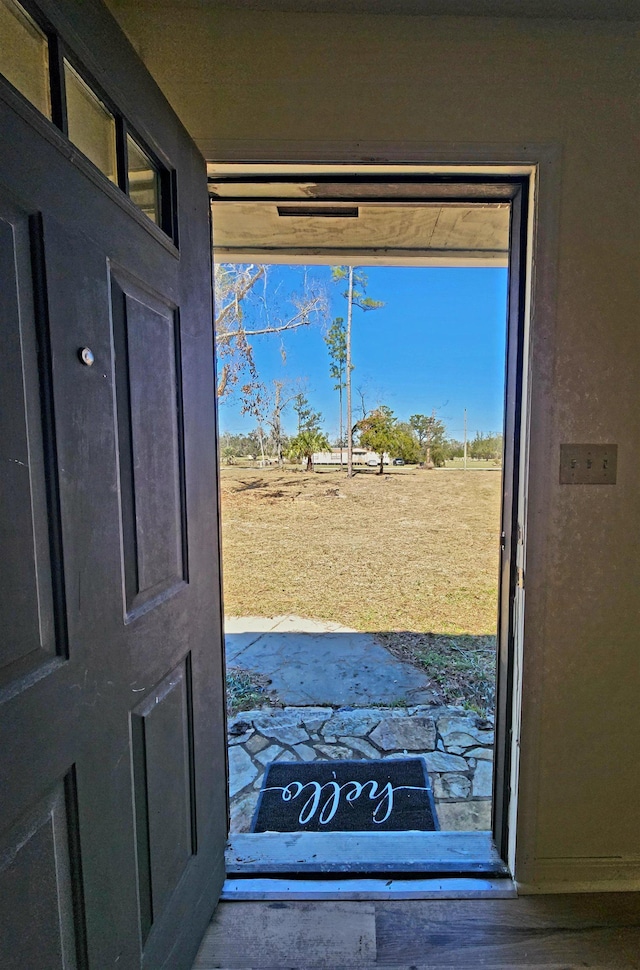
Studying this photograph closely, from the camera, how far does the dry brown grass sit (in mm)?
4480

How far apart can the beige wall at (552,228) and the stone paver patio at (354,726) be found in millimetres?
575

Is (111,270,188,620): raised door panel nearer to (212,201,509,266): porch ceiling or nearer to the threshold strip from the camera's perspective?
(212,201,509,266): porch ceiling

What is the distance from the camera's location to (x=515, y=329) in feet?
4.15

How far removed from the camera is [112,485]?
80 centimetres

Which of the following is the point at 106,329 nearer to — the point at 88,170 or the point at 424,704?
the point at 88,170

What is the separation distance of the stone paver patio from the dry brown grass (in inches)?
40.3

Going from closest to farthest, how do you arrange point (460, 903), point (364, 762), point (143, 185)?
point (143, 185)
point (460, 903)
point (364, 762)

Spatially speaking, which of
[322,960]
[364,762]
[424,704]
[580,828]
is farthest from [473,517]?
[322,960]

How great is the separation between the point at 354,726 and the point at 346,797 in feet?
1.80

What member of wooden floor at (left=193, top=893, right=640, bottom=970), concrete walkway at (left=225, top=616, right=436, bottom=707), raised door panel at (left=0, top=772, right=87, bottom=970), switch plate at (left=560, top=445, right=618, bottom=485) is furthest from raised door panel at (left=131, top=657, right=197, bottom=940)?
concrete walkway at (left=225, top=616, right=436, bottom=707)

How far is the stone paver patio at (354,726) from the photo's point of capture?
1803 mm

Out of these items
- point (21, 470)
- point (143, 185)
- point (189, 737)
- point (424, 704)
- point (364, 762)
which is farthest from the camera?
point (424, 704)

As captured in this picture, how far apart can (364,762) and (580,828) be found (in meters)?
0.97

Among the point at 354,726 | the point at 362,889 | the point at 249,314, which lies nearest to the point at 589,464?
the point at 362,889
